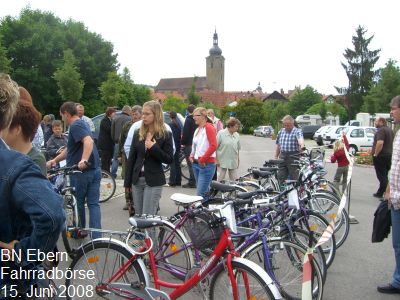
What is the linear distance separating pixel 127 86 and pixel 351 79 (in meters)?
29.8

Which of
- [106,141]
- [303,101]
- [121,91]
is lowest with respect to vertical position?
[106,141]

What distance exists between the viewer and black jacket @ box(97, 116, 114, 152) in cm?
1123

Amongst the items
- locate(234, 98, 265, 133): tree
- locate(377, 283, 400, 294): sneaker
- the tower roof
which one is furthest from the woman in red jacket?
the tower roof

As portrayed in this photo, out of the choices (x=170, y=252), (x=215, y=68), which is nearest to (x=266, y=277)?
(x=170, y=252)

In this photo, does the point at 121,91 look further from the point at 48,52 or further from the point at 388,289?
the point at 388,289

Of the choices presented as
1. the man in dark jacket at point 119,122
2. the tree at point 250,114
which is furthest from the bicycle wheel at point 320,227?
the tree at point 250,114

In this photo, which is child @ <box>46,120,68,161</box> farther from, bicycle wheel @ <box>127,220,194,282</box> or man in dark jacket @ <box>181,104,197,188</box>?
bicycle wheel @ <box>127,220,194,282</box>

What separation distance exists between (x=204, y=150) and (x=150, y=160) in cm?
202

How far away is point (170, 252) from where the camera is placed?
4125 mm

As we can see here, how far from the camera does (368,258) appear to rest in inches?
224

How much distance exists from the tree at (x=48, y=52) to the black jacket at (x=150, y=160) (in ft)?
115

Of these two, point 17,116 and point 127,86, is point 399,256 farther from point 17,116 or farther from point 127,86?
point 127,86

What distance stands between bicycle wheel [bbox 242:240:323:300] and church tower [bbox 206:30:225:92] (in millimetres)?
133202

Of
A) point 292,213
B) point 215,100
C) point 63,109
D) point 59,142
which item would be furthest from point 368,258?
point 215,100
